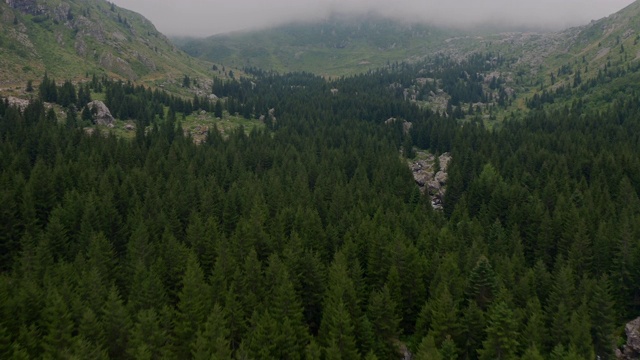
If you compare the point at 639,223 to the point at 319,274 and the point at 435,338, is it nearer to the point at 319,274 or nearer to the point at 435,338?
the point at 435,338

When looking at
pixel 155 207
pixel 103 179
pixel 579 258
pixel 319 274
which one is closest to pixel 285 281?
pixel 319 274

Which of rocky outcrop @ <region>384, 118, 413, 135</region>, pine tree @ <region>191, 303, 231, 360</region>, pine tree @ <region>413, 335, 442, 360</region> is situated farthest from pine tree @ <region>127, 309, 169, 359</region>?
rocky outcrop @ <region>384, 118, 413, 135</region>

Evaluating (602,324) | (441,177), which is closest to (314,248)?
(602,324)

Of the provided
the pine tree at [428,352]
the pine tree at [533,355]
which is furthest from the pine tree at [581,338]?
the pine tree at [428,352]

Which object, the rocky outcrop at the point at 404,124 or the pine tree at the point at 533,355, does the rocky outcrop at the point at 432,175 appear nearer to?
the rocky outcrop at the point at 404,124

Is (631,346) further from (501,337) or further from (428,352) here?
(428,352)

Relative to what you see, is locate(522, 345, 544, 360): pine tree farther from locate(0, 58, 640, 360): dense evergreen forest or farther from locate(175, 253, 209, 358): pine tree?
locate(175, 253, 209, 358): pine tree
